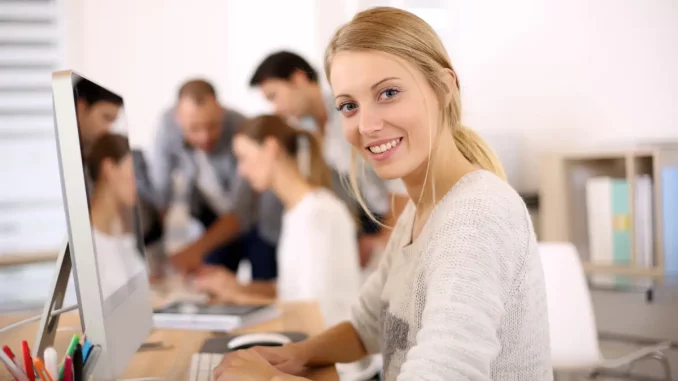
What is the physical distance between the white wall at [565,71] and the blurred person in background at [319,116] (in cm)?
56

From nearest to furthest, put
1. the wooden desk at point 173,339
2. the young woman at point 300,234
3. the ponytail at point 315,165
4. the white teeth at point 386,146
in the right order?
the white teeth at point 386,146 < the wooden desk at point 173,339 < the young woman at point 300,234 < the ponytail at point 315,165

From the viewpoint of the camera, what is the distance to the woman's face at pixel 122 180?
927mm

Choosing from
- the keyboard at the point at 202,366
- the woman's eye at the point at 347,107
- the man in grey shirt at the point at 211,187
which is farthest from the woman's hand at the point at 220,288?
the woman's eye at the point at 347,107

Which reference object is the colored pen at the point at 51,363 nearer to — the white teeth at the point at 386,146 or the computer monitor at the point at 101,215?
the computer monitor at the point at 101,215

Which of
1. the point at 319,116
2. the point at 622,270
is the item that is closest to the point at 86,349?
the point at 622,270

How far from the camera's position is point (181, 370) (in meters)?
1.10

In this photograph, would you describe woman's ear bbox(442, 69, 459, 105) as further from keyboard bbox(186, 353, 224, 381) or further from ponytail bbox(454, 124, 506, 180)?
keyboard bbox(186, 353, 224, 381)

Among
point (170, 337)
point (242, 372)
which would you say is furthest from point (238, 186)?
point (242, 372)

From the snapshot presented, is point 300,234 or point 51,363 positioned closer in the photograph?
point 51,363

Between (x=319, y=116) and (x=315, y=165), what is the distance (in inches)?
11.6

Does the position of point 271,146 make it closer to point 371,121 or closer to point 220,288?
point 220,288

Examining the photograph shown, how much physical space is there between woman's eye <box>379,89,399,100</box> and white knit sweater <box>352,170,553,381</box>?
16cm

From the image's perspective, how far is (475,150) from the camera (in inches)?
42.1

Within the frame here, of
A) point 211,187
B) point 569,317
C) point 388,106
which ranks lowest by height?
point 569,317
